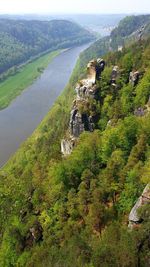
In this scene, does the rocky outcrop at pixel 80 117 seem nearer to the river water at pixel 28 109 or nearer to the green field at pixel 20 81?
the river water at pixel 28 109

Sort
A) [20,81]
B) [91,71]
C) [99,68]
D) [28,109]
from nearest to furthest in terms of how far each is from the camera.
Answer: [99,68] < [91,71] < [28,109] < [20,81]

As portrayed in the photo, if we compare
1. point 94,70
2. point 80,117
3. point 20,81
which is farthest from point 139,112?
point 20,81

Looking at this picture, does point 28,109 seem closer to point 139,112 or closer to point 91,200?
point 139,112

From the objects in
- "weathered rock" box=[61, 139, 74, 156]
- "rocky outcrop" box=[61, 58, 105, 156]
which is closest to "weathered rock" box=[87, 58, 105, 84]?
"rocky outcrop" box=[61, 58, 105, 156]

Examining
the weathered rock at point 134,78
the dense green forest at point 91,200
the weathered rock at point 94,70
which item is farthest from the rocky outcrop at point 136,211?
the weathered rock at point 94,70

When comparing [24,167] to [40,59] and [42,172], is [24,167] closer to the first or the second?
[42,172]

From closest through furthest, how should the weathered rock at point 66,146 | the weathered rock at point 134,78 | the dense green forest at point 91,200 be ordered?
the dense green forest at point 91,200 < the weathered rock at point 66,146 < the weathered rock at point 134,78

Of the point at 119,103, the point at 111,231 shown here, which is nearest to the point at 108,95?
the point at 119,103
